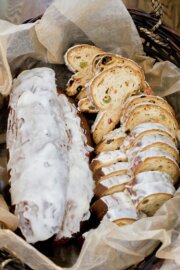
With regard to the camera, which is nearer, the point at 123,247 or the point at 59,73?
the point at 123,247

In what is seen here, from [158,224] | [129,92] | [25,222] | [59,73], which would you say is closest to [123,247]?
[158,224]

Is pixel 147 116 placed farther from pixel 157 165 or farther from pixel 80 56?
pixel 80 56

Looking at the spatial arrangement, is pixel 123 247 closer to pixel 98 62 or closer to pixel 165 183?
pixel 165 183

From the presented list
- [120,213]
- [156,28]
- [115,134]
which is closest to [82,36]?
[156,28]

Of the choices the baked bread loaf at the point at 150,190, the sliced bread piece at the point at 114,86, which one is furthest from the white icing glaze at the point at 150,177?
the sliced bread piece at the point at 114,86

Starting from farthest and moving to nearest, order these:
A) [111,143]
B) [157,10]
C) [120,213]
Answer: [157,10] → [111,143] → [120,213]

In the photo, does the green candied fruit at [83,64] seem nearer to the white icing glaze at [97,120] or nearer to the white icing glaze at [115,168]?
the white icing glaze at [97,120]

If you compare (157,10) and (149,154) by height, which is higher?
(157,10)
